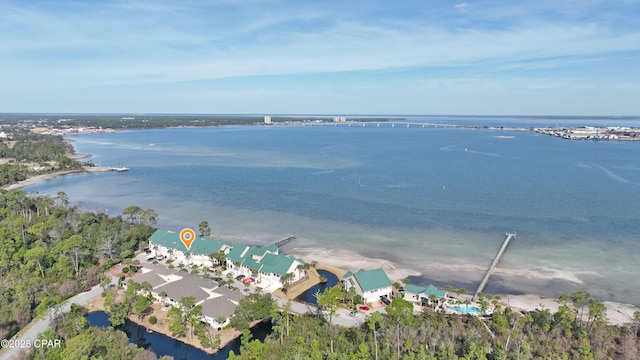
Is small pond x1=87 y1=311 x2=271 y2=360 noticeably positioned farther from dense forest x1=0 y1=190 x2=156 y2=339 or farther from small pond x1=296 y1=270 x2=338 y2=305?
small pond x1=296 y1=270 x2=338 y2=305

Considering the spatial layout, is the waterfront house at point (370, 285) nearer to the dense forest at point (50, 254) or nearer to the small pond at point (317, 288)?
the small pond at point (317, 288)

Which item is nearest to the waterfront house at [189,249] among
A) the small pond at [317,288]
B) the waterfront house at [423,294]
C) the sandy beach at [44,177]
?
the small pond at [317,288]

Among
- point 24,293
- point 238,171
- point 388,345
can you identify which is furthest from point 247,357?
point 238,171

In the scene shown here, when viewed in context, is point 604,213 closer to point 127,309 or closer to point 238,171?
point 127,309

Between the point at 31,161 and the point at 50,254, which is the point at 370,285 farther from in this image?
the point at 31,161

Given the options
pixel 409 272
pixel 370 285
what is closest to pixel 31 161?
pixel 409 272

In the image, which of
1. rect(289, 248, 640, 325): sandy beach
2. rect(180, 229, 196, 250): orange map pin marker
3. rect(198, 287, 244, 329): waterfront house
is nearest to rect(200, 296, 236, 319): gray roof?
rect(198, 287, 244, 329): waterfront house

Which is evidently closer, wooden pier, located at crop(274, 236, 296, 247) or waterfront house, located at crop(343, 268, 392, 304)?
waterfront house, located at crop(343, 268, 392, 304)
